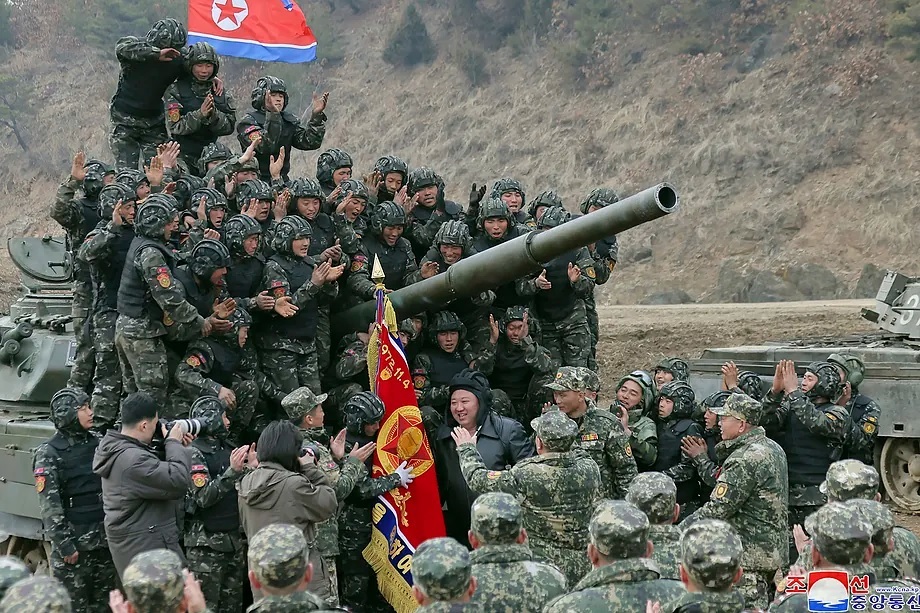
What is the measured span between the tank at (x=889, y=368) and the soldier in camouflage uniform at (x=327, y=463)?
799 cm

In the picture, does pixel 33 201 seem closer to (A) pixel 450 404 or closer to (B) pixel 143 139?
(B) pixel 143 139

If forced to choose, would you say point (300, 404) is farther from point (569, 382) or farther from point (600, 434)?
point (600, 434)

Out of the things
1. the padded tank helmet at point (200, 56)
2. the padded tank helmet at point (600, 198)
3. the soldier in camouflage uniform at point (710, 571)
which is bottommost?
the soldier in camouflage uniform at point (710, 571)

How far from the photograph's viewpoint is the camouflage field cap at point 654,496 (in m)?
6.68

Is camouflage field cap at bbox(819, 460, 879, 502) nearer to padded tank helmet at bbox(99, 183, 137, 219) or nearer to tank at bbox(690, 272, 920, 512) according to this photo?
padded tank helmet at bbox(99, 183, 137, 219)

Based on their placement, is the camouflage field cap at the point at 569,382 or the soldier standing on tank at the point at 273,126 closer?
the camouflage field cap at the point at 569,382

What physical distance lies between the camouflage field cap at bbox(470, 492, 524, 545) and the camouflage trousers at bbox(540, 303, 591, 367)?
5731 mm

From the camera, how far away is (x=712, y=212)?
3606 centimetres

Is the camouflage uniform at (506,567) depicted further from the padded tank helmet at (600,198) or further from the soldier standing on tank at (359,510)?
the padded tank helmet at (600,198)

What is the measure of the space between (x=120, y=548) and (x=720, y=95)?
33.3 m

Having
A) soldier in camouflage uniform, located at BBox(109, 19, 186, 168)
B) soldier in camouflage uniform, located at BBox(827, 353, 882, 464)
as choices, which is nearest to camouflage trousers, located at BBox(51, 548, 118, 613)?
soldier in camouflage uniform, located at BBox(109, 19, 186, 168)

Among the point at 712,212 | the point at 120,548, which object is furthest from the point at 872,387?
the point at 712,212

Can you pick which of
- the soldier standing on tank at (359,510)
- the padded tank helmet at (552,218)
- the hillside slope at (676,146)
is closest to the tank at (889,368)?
the padded tank helmet at (552,218)

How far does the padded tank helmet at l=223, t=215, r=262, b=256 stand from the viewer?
32.4 ft
